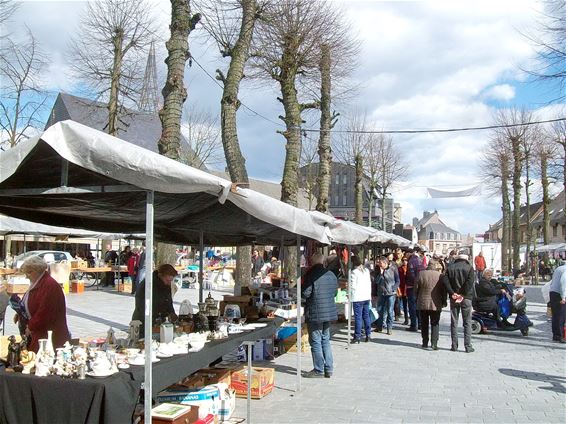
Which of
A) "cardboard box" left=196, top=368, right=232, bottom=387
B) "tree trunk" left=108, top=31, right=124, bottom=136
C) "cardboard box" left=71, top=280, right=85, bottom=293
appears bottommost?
"cardboard box" left=196, top=368, right=232, bottom=387

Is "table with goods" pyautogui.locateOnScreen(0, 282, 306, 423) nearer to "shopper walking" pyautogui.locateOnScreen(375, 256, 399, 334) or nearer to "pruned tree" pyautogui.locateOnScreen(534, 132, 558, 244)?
"shopper walking" pyautogui.locateOnScreen(375, 256, 399, 334)

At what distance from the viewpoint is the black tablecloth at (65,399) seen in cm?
359

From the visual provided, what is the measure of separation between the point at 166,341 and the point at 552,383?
5.42 meters

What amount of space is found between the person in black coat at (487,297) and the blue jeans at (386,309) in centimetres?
185

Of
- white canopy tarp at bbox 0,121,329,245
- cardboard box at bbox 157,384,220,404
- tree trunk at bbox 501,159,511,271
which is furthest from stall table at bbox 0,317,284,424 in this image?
tree trunk at bbox 501,159,511,271

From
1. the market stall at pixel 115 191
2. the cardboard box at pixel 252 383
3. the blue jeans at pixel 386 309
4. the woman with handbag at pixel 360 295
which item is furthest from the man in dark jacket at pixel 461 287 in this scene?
the cardboard box at pixel 252 383

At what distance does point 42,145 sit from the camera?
12.2ft

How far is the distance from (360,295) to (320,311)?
3060 mm

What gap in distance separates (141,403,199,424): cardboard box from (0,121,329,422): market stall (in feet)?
2.09

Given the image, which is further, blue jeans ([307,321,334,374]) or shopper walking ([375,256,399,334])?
shopper walking ([375,256,399,334])

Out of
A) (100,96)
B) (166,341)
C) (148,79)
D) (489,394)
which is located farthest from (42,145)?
(148,79)

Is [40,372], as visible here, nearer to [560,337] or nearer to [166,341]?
[166,341]

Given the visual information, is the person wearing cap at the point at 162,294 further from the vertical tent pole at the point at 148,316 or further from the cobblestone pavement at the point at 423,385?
the vertical tent pole at the point at 148,316

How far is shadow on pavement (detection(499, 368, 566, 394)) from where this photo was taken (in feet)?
23.5
